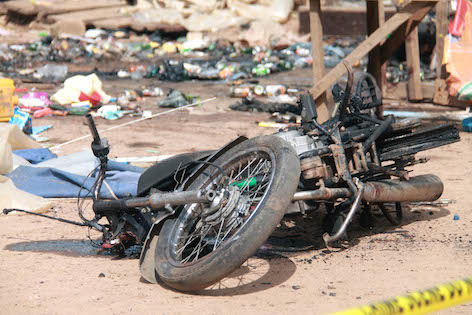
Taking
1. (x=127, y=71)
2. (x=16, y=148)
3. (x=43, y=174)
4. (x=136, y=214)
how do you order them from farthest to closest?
(x=127, y=71) < (x=16, y=148) < (x=43, y=174) < (x=136, y=214)

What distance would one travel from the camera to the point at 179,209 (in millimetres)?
3717

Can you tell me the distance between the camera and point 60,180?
576 centimetres

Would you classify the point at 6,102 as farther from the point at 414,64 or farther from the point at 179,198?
the point at 414,64

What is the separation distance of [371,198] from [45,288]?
2.01m

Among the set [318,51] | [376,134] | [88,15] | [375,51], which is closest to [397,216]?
[376,134]

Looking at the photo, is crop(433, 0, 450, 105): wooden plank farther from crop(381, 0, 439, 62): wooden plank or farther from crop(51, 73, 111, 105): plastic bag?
crop(51, 73, 111, 105): plastic bag

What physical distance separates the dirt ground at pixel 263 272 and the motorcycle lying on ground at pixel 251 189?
15cm

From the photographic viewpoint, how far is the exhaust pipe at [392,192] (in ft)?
12.0

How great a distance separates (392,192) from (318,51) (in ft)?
13.5

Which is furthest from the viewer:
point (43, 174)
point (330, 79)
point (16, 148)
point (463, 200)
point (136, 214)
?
point (330, 79)

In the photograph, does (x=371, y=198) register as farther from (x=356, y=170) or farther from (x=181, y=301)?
(x=181, y=301)

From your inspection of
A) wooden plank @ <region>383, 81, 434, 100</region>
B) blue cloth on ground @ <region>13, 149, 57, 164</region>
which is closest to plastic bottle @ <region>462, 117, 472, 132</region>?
wooden plank @ <region>383, 81, 434, 100</region>

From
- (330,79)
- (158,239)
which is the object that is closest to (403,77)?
(330,79)

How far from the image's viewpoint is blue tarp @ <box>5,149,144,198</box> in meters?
5.53
